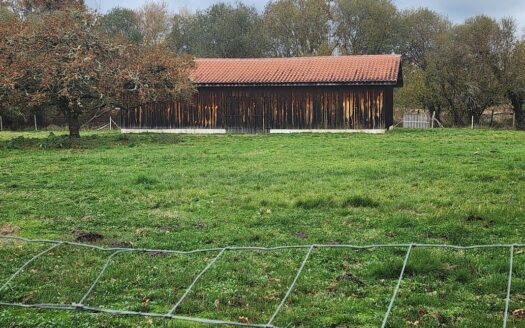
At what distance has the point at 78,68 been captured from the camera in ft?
63.3

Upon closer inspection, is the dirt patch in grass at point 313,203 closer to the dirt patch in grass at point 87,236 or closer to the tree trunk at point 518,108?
the dirt patch in grass at point 87,236

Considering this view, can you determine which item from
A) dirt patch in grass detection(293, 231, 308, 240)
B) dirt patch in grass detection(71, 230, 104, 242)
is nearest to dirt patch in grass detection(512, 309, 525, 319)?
dirt patch in grass detection(293, 231, 308, 240)

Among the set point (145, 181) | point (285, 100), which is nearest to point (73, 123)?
point (285, 100)

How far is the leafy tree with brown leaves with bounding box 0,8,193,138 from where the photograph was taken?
18672 millimetres

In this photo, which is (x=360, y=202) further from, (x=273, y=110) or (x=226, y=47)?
(x=226, y=47)

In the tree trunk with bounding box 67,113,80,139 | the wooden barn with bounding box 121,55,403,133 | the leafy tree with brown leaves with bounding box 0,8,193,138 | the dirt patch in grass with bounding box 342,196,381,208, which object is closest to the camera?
the dirt patch in grass with bounding box 342,196,381,208

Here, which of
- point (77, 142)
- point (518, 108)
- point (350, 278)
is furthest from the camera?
point (518, 108)

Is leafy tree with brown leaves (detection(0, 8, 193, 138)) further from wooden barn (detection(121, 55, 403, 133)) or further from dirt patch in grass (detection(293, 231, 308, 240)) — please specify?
dirt patch in grass (detection(293, 231, 308, 240))

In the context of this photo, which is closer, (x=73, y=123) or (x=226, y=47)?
(x=73, y=123)

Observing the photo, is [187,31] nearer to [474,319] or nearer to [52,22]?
[52,22]

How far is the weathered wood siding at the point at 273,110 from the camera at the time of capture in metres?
26.9

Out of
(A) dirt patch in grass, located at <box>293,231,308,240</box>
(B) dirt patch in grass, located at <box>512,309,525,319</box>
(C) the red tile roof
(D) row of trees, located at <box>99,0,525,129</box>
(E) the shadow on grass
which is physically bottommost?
(B) dirt patch in grass, located at <box>512,309,525,319</box>

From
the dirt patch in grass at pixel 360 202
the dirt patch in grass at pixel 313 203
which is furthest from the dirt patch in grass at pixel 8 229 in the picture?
the dirt patch in grass at pixel 360 202

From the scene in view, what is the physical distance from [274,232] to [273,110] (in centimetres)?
2124
